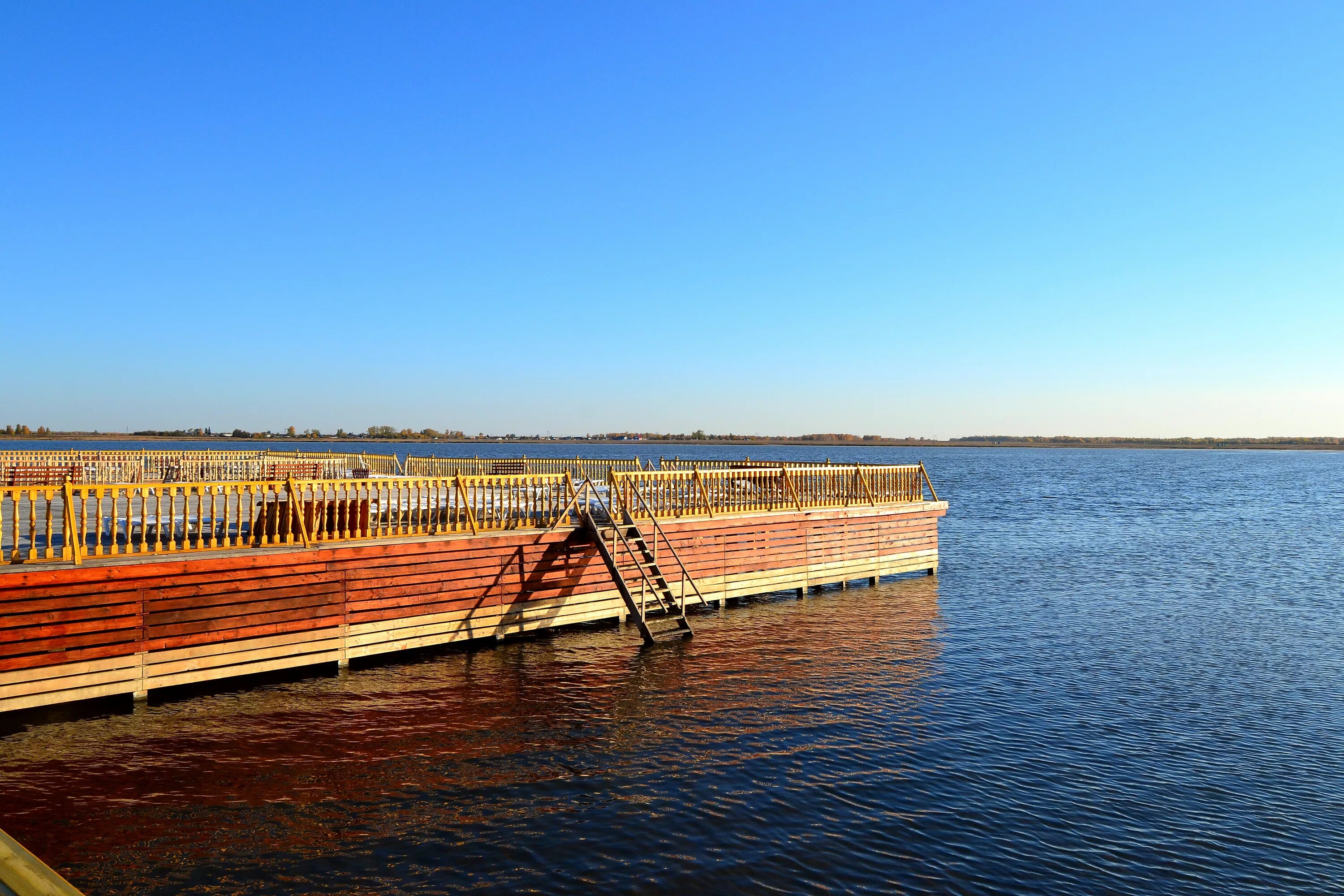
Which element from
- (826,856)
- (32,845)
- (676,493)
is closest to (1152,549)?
(676,493)

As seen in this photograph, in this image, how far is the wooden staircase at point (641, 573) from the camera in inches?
733

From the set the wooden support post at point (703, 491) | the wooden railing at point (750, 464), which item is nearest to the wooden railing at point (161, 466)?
the wooden railing at point (750, 464)

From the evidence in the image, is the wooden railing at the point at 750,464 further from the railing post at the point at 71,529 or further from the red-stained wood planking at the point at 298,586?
the railing post at the point at 71,529

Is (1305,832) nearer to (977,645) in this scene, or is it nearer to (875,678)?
(875,678)

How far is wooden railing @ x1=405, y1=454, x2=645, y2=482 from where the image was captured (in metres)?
29.2

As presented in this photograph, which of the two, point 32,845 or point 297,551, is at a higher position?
point 297,551

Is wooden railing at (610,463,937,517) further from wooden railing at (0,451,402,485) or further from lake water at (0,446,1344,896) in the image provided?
wooden railing at (0,451,402,485)

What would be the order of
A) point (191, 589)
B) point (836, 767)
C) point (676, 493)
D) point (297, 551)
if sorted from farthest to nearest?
point (676, 493) < point (297, 551) < point (191, 589) < point (836, 767)

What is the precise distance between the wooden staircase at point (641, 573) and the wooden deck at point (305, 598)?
17.3 inches

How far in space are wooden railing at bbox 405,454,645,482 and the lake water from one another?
30.8 ft

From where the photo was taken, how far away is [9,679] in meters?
12.0

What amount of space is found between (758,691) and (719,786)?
4.40m

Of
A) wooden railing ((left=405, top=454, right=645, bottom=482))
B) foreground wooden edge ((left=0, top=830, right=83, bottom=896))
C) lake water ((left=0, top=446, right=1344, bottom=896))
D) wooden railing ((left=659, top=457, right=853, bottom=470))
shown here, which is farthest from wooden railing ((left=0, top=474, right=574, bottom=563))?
foreground wooden edge ((left=0, top=830, right=83, bottom=896))

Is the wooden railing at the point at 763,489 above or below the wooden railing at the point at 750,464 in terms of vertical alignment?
below
